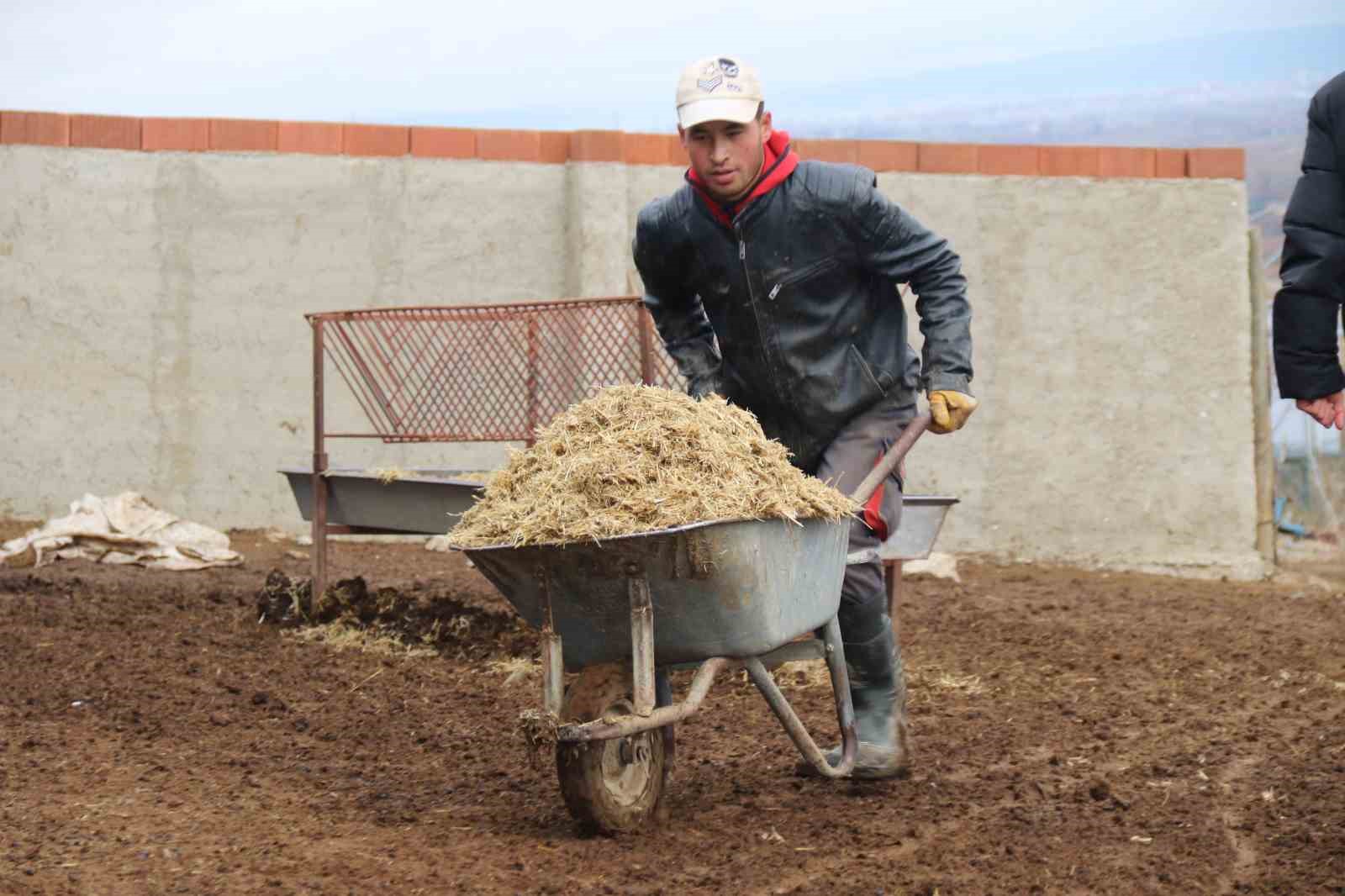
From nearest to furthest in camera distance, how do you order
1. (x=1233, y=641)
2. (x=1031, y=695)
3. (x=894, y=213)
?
(x=894, y=213)
(x=1031, y=695)
(x=1233, y=641)

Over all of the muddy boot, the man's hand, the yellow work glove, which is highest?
the man's hand

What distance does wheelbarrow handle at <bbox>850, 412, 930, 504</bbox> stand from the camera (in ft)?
12.9

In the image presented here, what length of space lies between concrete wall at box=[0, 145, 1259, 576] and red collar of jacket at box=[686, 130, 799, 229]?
15.1 feet

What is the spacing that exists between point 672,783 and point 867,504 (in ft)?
3.00

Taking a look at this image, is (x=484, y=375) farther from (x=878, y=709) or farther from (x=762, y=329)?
(x=878, y=709)

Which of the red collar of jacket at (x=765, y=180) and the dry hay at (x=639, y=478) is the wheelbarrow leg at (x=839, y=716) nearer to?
the dry hay at (x=639, y=478)

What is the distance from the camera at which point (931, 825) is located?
3898 millimetres

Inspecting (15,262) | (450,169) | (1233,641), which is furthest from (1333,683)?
(15,262)

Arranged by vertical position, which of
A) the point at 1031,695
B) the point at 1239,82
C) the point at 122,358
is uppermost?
the point at 1239,82

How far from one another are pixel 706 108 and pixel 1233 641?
393 cm

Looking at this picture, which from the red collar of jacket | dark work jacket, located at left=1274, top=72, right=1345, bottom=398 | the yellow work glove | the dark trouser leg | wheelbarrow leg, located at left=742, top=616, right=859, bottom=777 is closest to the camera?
dark work jacket, located at left=1274, top=72, right=1345, bottom=398

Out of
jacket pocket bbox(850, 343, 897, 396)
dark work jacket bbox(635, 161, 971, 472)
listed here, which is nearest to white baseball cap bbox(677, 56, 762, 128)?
dark work jacket bbox(635, 161, 971, 472)

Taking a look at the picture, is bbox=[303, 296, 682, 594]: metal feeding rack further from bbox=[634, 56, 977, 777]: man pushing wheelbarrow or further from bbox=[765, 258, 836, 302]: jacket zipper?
bbox=[765, 258, 836, 302]: jacket zipper

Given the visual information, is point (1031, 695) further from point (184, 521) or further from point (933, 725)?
point (184, 521)
